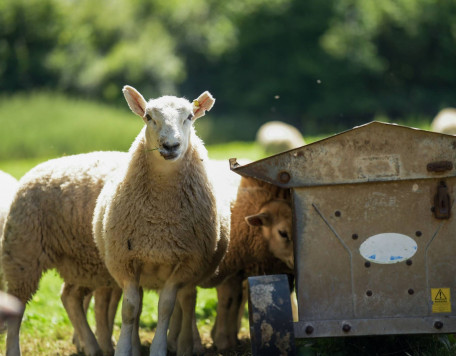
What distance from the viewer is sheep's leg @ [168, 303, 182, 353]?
6.45 meters

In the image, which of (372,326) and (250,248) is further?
(250,248)

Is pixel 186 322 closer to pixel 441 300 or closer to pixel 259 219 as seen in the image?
pixel 259 219

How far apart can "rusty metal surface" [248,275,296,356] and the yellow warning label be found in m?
0.86

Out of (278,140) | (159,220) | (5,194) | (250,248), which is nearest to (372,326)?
(159,220)

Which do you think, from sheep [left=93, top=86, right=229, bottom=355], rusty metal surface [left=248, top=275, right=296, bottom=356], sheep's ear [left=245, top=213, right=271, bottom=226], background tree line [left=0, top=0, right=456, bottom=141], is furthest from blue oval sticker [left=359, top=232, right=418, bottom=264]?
background tree line [left=0, top=0, right=456, bottom=141]

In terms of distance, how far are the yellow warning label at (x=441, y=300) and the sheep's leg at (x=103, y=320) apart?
2.63 metres

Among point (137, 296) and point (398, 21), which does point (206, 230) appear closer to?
point (137, 296)

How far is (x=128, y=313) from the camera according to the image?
18.1ft

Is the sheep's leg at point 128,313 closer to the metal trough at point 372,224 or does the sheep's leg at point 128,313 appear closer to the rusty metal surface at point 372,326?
the metal trough at point 372,224

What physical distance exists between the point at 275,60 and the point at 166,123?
1136 inches

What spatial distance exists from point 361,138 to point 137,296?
1.75 metres

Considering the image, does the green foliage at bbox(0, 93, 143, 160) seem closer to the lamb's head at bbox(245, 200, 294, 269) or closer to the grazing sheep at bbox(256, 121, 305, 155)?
the grazing sheep at bbox(256, 121, 305, 155)

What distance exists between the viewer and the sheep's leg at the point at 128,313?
18.0 feet

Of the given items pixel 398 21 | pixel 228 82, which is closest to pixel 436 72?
pixel 398 21
